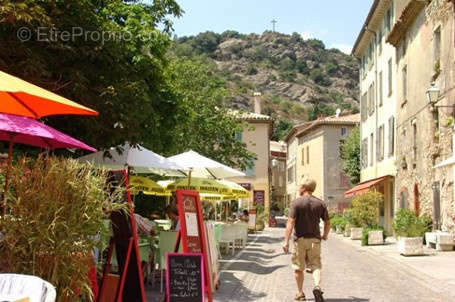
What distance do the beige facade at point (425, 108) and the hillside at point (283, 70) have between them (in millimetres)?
96984

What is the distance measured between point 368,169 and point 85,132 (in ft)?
90.3

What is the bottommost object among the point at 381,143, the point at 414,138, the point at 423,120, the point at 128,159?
the point at 128,159

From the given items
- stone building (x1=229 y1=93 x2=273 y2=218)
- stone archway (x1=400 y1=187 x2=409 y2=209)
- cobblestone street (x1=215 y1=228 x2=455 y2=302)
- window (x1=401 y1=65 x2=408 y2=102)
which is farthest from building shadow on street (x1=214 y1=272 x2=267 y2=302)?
stone building (x1=229 y1=93 x2=273 y2=218)

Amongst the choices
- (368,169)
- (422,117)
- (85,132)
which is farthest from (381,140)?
(85,132)

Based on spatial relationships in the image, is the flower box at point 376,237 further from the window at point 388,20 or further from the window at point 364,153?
the window at point 364,153

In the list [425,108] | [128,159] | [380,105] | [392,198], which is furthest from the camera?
[380,105]

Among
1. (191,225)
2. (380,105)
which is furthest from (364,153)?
(191,225)

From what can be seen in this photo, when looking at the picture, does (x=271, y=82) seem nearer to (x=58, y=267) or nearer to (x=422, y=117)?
(x=422, y=117)

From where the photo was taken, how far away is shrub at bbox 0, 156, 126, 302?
16.6ft

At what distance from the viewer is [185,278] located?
7.60 metres

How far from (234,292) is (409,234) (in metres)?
9.60

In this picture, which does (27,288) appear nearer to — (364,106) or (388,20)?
(388,20)

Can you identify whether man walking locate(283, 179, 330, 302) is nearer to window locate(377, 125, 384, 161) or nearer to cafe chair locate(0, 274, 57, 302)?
cafe chair locate(0, 274, 57, 302)

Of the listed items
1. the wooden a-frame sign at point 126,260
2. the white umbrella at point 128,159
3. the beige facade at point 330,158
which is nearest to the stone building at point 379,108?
the beige facade at point 330,158
